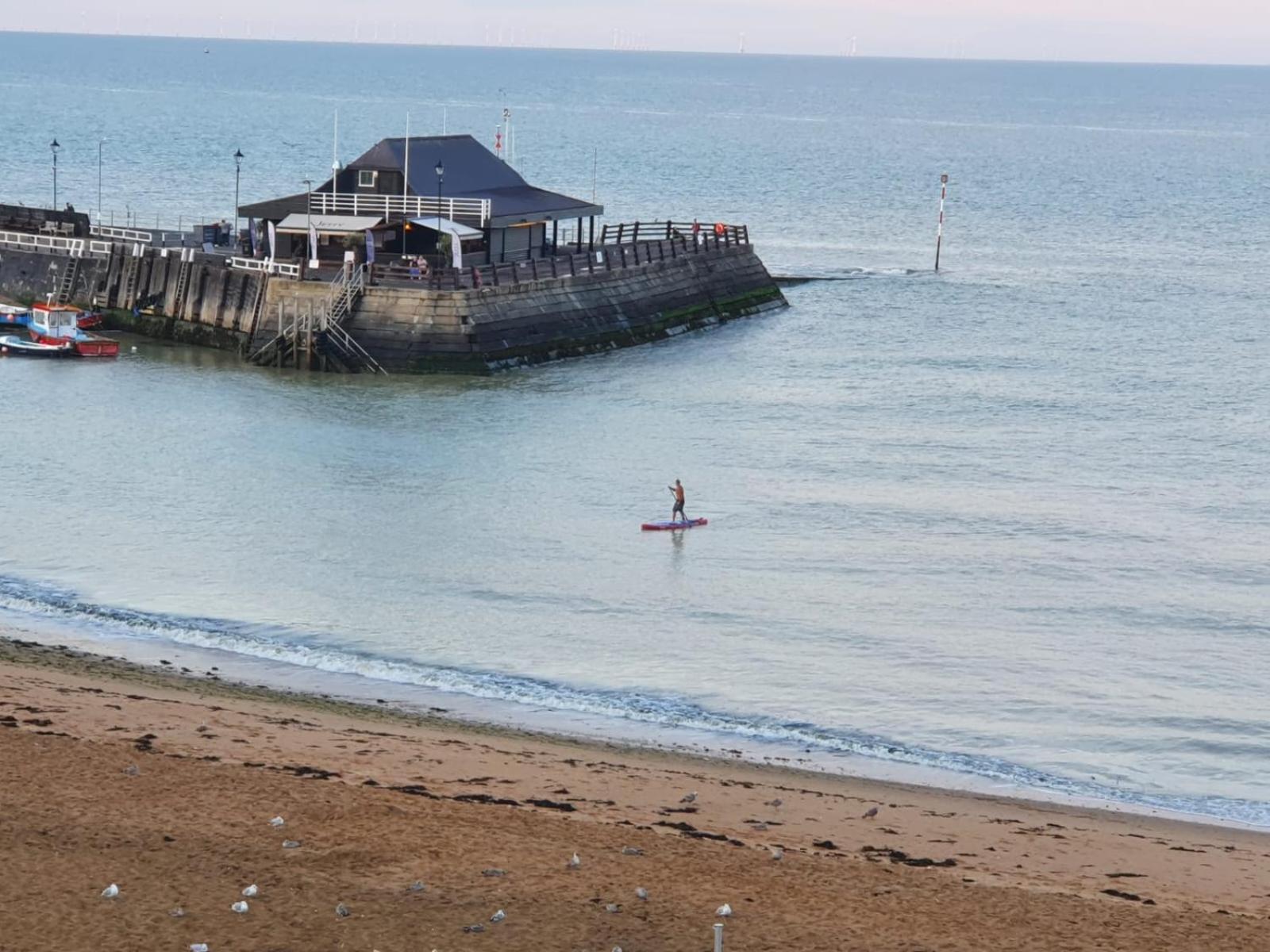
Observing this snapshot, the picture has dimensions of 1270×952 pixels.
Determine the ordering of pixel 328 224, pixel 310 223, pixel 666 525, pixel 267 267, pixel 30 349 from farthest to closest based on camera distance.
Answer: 1. pixel 328 224
2. pixel 310 223
3. pixel 30 349
4. pixel 267 267
5. pixel 666 525

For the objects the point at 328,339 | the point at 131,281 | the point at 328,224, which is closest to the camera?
the point at 328,339

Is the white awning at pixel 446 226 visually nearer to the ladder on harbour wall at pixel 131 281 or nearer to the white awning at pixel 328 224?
the white awning at pixel 328 224

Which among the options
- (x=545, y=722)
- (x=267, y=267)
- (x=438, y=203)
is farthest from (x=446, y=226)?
(x=545, y=722)

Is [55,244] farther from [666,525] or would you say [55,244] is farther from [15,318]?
[666,525]

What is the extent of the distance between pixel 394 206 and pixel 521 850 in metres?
43.0

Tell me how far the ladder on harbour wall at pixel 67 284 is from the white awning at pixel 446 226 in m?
11.5

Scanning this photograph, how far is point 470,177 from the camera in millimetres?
66000

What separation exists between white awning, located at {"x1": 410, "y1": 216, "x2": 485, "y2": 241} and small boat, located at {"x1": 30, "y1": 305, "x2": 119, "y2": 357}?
9.87 metres

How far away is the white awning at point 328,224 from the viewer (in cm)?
5919

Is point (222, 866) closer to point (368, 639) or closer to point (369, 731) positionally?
point (369, 731)

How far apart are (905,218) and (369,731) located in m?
87.7

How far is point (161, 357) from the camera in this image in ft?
190

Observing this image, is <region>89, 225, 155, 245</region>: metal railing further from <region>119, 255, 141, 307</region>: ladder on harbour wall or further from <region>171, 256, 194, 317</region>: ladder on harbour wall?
<region>171, 256, 194, 317</region>: ladder on harbour wall

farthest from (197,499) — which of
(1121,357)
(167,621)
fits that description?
(1121,357)
